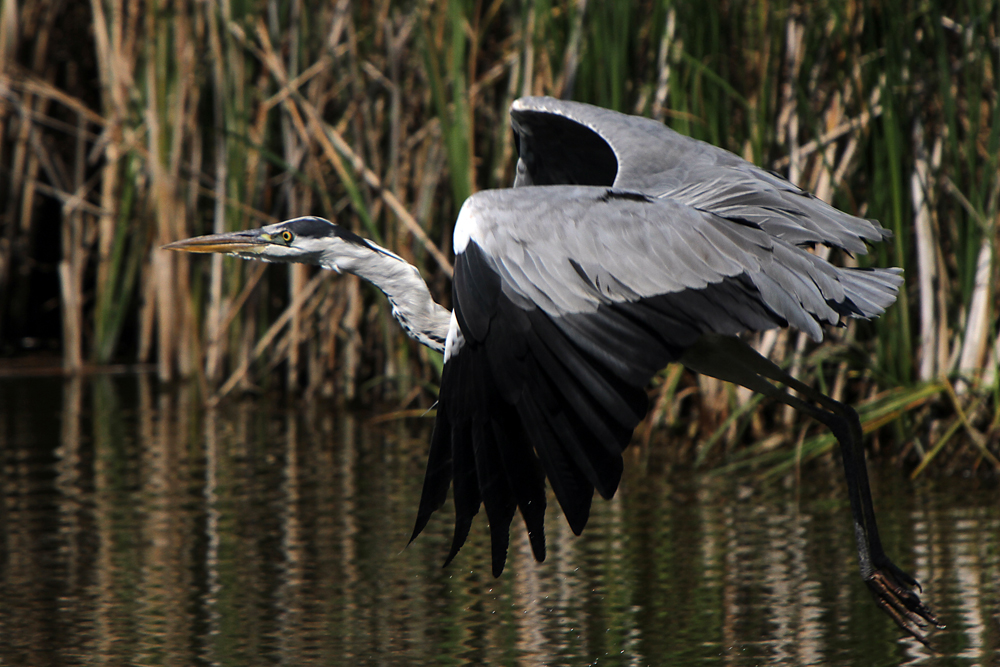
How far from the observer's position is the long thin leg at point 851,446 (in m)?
Result: 3.91

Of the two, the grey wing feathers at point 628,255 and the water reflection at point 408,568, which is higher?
the grey wing feathers at point 628,255

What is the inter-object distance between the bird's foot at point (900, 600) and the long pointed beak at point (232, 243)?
88.4 inches

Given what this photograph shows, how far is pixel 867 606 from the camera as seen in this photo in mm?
4305

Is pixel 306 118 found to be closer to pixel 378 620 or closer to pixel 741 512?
pixel 741 512

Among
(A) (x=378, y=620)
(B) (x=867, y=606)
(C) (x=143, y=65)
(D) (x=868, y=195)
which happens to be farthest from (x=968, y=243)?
(C) (x=143, y=65)

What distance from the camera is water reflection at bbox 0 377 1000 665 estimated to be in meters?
3.90

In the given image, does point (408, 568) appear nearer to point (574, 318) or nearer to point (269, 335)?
point (574, 318)

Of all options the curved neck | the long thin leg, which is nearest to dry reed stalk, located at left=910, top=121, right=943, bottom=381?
the long thin leg

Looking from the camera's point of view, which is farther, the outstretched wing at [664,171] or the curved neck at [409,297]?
the curved neck at [409,297]

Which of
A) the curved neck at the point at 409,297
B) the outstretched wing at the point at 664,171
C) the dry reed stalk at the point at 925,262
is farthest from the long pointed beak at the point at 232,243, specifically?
the dry reed stalk at the point at 925,262

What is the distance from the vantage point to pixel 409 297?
4.27 m

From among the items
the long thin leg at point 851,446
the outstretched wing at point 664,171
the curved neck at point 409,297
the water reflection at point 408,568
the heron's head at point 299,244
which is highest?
the outstretched wing at point 664,171

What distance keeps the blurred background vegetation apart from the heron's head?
1.74 metres

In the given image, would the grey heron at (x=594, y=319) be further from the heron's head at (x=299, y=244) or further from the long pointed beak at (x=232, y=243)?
the long pointed beak at (x=232, y=243)
